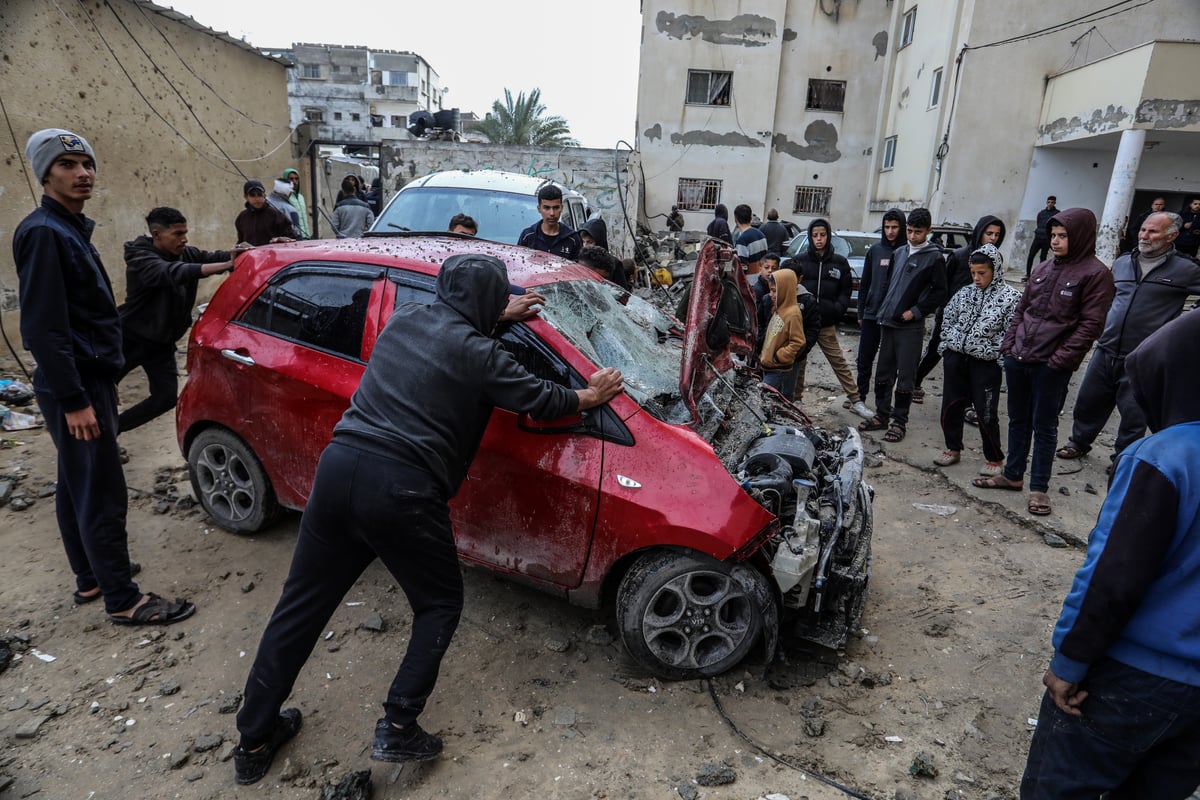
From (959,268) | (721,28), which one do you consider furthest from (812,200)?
(959,268)

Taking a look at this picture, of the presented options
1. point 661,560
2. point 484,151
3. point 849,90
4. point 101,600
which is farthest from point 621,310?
point 849,90

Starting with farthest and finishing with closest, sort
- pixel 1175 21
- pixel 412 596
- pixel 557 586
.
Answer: pixel 1175 21, pixel 557 586, pixel 412 596

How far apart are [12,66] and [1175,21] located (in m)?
22.1

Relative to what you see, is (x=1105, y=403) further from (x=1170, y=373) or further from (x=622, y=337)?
(x=1170, y=373)

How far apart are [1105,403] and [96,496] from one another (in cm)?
657

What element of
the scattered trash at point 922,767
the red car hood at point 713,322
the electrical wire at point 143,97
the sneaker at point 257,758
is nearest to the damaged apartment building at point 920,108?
the electrical wire at point 143,97

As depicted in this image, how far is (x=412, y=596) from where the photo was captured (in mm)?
2393

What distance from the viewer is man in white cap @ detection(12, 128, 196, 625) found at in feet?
8.97

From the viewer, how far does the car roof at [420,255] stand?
3.27 m

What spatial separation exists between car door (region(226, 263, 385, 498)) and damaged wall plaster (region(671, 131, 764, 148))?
2111cm

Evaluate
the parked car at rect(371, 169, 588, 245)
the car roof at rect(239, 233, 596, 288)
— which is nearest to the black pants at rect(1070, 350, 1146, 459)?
the car roof at rect(239, 233, 596, 288)

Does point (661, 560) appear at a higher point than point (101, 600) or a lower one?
higher

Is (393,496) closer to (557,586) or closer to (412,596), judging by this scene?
(412,596)

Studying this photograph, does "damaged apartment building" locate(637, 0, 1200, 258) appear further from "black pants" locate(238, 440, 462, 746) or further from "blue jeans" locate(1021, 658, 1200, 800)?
"black pants" locate(238, 440, 462, 746)
